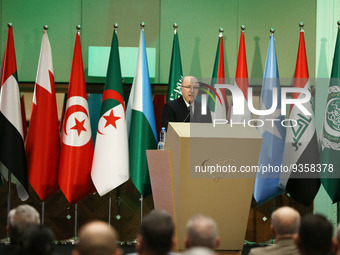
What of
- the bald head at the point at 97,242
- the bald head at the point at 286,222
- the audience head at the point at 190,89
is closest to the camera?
the bald head at the point at 97,242

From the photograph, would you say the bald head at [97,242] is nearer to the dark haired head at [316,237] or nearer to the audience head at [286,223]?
the dark haired head at [316,237]

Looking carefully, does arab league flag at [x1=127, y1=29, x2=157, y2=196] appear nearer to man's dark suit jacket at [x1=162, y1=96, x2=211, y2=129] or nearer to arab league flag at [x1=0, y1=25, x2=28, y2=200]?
man's dark suit jacket at [x1=162, y1=96, x2=211, y2=129]

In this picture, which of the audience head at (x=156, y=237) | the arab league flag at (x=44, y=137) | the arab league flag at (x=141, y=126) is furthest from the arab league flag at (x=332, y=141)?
the audience head at (x=156, y=237)

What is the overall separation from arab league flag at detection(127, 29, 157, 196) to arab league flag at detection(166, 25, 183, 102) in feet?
0.91

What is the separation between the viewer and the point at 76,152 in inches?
241

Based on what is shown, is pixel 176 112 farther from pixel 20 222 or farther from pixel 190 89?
pixel 20 222

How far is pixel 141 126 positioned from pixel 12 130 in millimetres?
1393

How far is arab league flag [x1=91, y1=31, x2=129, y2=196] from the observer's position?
6070 millimetres

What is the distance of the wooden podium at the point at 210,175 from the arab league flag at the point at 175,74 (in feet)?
7.39

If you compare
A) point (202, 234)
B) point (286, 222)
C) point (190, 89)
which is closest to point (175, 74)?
point (190, 89)

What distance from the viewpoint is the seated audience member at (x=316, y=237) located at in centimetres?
268

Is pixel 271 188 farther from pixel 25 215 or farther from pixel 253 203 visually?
pixel 25 215

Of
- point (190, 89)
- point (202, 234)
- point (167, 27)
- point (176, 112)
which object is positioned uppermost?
point (167, 27)

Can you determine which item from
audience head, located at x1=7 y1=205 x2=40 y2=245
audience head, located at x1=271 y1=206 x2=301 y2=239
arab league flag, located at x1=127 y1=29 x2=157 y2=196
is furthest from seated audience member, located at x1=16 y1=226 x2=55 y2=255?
arab league flag, located at x1=127 y1=29 x2=157 y2=196
